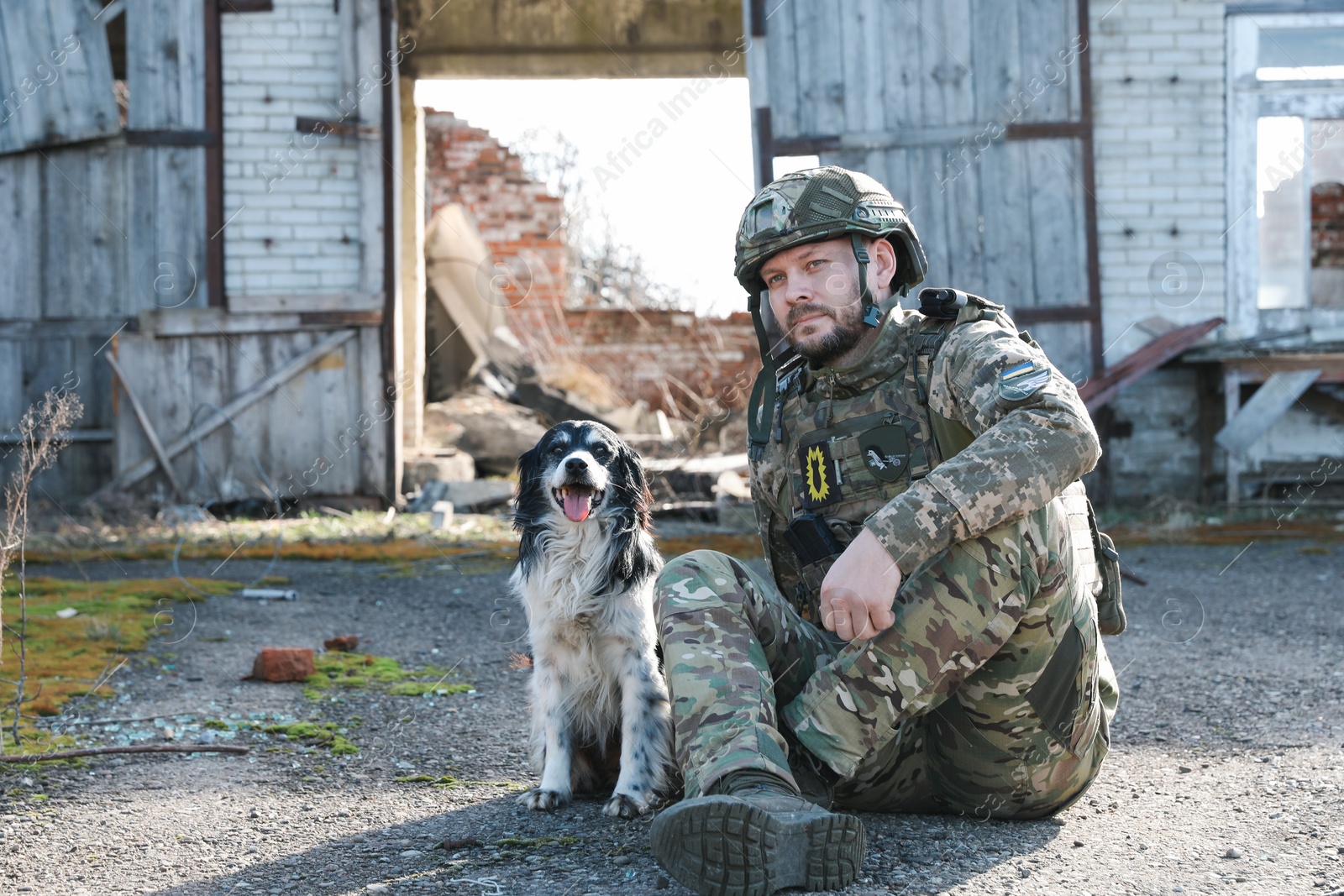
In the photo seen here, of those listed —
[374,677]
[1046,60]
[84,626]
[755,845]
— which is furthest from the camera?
[1046,60]

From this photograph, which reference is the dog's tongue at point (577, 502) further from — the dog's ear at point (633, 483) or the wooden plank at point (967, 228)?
the wooden plank at point (967, 228)

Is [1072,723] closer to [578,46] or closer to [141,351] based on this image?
[141,351]

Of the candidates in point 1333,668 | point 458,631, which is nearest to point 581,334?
point 458,631

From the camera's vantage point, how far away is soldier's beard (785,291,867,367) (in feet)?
9.21

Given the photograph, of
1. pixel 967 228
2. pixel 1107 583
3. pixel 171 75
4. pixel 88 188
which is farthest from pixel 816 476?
pixel 88 188

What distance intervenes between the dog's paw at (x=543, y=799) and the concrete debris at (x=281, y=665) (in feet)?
5.55

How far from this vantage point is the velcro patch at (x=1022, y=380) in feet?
7.85

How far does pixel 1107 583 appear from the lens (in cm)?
286

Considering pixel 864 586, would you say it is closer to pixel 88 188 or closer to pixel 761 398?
pixel 761 398

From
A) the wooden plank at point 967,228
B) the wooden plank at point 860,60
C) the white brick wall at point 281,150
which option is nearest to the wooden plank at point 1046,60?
the wooden plank at point 967,228

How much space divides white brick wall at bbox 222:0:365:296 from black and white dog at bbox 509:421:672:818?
640 cm

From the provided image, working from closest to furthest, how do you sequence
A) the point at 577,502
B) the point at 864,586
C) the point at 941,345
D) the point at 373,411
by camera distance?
the point at 864,586, the point at 941,345, the point at 577,502, the point at 373,411

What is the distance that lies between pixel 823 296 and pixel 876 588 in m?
0.81

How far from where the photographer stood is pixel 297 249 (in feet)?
30.6
